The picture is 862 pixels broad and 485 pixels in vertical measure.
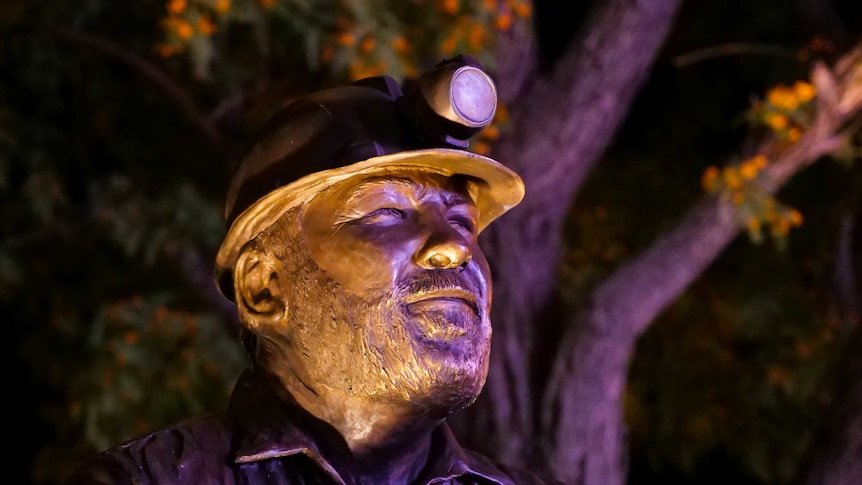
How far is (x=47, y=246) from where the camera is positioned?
19.0 feet

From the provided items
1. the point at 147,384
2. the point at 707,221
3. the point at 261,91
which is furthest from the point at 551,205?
the point at 147,384

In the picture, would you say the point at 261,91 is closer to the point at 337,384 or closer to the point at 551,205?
the point at 551,205

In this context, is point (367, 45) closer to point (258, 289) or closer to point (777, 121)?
point (777, 121)

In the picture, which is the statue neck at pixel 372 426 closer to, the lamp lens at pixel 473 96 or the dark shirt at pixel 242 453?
the dark shirt at pixel 242 453

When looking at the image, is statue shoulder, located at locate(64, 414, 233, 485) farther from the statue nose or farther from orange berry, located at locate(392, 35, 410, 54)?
orange berry, located at locate(392, 35, 410, 54)

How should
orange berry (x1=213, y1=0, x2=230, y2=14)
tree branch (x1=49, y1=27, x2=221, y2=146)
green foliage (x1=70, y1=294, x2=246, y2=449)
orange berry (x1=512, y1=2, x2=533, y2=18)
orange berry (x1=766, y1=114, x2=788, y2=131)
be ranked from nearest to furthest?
1. orange berry (x1=213, y1=0, x2=230, y2=14)
2. orange berry (x1=766, y1=114, x2=788, y2=131)
3. orange berry (x1=512, y1=2, x2=533, y2=18)
4. tree branch (x1=49, y1=27, x2=221, y2=146)
5. green foliage (x1=70, y1=294, x2=246, y2=449)

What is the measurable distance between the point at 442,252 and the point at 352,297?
17 cm

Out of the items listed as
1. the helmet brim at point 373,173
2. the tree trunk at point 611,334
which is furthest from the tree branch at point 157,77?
the helmet brim at point 373,173

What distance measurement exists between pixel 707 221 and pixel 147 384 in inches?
92.6

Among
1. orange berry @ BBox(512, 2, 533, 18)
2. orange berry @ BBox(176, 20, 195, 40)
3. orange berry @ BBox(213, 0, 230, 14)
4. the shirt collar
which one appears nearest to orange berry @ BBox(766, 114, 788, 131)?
orange berry @ BBox(512, 2, 533, 18)

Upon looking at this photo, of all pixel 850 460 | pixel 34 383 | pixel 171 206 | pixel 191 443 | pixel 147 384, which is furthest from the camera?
pixel 34 383

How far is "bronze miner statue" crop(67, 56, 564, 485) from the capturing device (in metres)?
1.92

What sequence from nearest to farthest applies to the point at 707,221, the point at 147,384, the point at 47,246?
1. the point at 707,221
2. the point at 147,384
3. the point at 47,246

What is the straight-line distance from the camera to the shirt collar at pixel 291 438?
1962 millimetres
